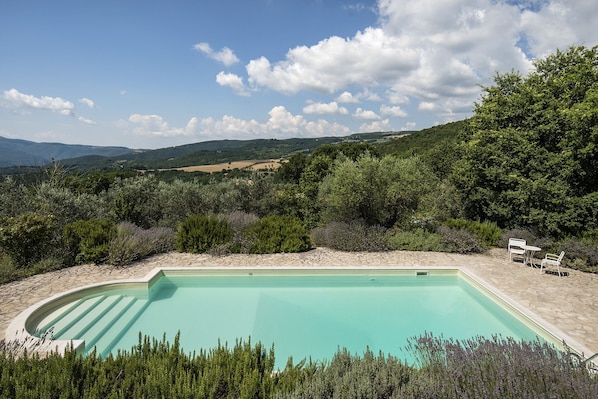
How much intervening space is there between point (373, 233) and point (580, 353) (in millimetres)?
5930

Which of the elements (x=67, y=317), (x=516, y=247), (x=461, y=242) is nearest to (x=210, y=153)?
(x=461, y=242)

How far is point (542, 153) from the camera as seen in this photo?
10492mm

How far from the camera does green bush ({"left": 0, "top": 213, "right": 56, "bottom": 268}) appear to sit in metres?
7.29

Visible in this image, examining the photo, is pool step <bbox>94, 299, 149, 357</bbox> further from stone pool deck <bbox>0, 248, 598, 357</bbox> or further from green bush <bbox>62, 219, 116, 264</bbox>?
green bush <bbox>62, 219, 116, 264</bbox>

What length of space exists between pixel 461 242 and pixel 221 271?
285 inches

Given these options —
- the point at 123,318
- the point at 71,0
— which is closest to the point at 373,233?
the point at 123,318

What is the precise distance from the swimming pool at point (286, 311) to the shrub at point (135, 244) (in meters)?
1.17

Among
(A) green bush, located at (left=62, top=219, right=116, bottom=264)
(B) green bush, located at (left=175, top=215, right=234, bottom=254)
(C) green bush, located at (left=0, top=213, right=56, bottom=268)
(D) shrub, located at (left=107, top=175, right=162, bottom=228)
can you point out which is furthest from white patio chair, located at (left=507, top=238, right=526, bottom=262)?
(C) green bush, located at (left=0, top=213, right=56, bottom=268)

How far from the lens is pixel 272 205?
14.3 m

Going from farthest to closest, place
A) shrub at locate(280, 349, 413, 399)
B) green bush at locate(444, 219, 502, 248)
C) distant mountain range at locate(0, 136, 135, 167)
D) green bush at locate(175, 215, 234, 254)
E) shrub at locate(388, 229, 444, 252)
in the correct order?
distant mountain range at locate(0, 136, 135, 167), green bush at locate(444, 219, 502, 248), shrub at locate(388, 229, 444, 252), green bush at locate(175, 215, 234, 254), shrub at locate(280, 349, 413, 399)

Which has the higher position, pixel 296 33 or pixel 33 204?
pixel 296 33

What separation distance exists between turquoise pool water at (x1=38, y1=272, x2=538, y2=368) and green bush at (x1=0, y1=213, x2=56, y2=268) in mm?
2435

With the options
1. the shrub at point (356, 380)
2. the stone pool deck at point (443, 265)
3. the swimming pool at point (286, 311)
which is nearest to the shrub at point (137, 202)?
the stone pool deck at point (443, 265)

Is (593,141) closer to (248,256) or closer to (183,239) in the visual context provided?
(248,256)
